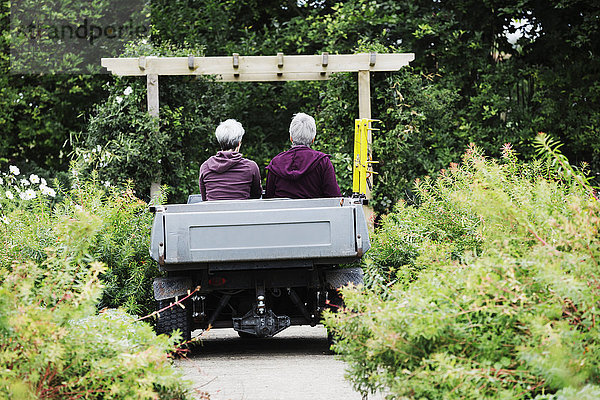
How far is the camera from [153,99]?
38.7ft

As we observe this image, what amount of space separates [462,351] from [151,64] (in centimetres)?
893

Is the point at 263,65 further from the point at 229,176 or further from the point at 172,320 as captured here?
the point at 172,320

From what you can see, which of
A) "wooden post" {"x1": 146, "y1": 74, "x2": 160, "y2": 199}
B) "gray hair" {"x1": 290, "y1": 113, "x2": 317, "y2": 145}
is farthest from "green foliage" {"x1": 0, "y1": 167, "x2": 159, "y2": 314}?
"wooden post" {"x1": 146, "y1": 74, "x2": 160, "y2": 199}

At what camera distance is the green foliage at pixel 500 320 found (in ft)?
10.1

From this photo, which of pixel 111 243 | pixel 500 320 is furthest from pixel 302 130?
pixel 500 320

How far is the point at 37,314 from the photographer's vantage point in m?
3.29

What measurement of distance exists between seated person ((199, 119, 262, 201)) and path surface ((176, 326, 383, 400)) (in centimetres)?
130

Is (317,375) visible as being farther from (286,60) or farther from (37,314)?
(286,60)

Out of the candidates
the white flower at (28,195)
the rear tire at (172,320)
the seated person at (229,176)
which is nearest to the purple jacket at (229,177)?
the seated person at (229,176)

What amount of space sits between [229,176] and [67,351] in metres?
A: 4.05

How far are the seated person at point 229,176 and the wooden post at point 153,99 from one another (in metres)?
4.28

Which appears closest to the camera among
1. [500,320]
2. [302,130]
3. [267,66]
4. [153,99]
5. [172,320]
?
[500,320]

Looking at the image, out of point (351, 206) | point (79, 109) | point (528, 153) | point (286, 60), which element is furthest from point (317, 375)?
point (79, 109)

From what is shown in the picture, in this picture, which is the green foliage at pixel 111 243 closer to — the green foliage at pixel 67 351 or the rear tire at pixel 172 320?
the rear tire at pixel 172 320
